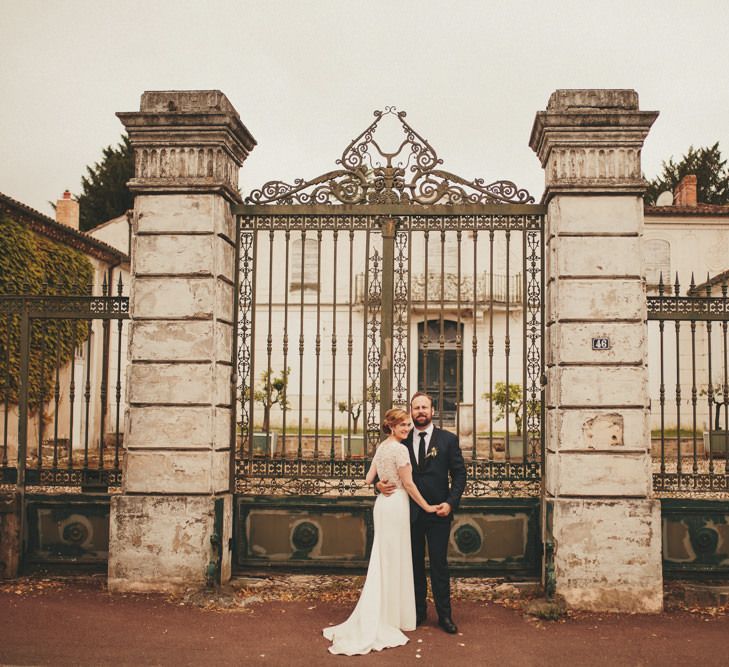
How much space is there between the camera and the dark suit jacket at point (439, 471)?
20.2 ft

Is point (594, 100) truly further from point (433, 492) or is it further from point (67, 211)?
point (67, 211)

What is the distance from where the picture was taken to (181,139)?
7297 mm

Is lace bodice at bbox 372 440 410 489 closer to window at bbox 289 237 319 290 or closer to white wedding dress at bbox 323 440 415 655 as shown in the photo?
white wedding dress at bbox 323 440 415 655

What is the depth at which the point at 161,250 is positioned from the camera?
727 cm

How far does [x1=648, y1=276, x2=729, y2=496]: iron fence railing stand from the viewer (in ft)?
23.1

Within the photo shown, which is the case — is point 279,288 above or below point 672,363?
above

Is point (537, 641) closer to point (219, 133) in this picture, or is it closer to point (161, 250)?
point (161, 250)

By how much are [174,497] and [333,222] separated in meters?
2.98

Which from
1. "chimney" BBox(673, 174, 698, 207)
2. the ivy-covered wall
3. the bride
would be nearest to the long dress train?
the bride

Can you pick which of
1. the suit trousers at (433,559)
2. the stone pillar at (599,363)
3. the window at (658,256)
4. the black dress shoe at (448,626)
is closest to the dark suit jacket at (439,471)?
the suit trousers at (433,559)

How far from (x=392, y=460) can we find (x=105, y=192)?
30274 mm

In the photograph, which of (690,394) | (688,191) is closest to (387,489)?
(690,394)

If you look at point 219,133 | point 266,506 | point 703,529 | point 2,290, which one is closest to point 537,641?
point 703,529

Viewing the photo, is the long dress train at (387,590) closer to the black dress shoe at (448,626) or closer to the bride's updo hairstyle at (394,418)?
the black dress shoe at (448,626)
